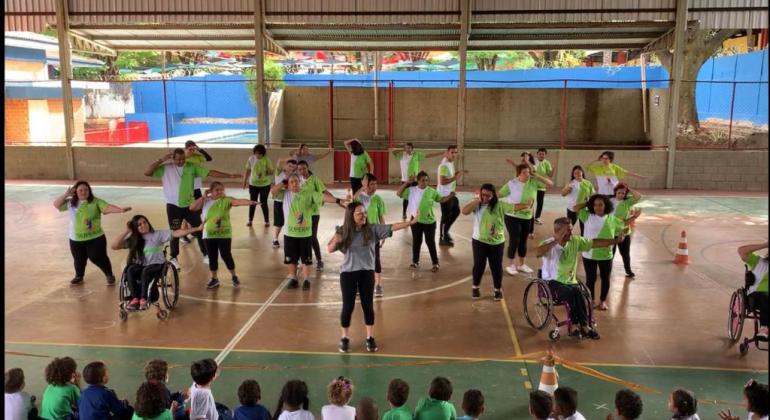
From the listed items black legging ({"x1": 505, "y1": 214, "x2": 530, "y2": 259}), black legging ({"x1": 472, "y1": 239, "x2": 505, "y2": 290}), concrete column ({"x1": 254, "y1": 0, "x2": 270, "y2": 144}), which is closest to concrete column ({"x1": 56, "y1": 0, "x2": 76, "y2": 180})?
concrete column ({"x1": 254, "y1": 0, "x2": 270, "y2": 144})

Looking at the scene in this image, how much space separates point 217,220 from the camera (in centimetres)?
875

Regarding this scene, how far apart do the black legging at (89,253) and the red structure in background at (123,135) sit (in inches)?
1074

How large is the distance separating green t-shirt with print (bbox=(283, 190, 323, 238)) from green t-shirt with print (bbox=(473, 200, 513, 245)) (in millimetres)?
2226

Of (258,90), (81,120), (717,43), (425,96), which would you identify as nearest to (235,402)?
(258,90)

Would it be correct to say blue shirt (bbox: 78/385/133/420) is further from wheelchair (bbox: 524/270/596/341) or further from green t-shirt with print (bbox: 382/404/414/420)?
wheelchair (bbox: 524/270/596/341)

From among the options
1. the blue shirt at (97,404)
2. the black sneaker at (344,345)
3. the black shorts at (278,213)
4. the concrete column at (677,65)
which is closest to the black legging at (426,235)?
the black shorts at (278,213)

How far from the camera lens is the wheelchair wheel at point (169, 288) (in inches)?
308

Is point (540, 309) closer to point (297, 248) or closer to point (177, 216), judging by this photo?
point (297, 248)

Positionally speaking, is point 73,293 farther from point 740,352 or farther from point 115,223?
point 740,352

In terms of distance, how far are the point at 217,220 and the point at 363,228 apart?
9.64 feet

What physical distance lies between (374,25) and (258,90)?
4079 mm

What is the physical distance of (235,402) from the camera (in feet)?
19.1

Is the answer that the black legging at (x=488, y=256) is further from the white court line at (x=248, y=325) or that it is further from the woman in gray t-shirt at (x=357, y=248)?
the white court line at (x=248, y=325)

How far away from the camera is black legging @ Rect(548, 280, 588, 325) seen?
7078 mm
